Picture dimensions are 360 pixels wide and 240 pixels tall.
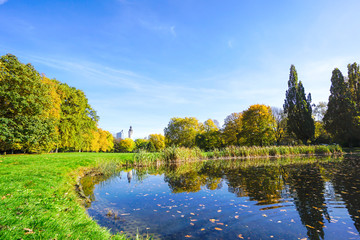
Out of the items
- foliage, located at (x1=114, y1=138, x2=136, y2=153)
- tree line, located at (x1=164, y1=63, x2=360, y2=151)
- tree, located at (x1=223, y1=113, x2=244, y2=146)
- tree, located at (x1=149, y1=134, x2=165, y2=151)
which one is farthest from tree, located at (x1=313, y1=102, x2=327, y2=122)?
foliage, located at (x1=114, y1=138, x2=136, y2=153)

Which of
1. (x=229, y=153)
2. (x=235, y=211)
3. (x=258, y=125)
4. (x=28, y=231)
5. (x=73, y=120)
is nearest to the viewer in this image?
(x=28, y=231)

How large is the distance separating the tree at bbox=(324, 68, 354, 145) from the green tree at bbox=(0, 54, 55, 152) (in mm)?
46843

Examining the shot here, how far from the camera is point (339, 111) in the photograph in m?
35.0

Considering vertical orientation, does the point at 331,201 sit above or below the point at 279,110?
below

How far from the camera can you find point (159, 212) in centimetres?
505

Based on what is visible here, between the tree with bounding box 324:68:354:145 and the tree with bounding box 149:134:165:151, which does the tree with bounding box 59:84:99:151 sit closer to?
the tree with bounding box 149:134:165:151

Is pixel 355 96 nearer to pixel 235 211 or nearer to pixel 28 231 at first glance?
pixel 235 211

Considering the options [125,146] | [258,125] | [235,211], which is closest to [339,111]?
[258,125]

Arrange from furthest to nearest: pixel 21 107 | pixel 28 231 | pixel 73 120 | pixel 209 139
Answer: pixel 209 139, pixel 73 120, pixel 21 107, pixel 28 231

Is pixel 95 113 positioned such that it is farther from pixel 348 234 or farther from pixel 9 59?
pixel 348 234

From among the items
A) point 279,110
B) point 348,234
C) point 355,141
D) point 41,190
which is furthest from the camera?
point 279,110

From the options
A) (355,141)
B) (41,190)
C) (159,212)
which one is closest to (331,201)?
(159,212)

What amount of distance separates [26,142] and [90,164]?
8397 millimetres

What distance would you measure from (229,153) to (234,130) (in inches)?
656
